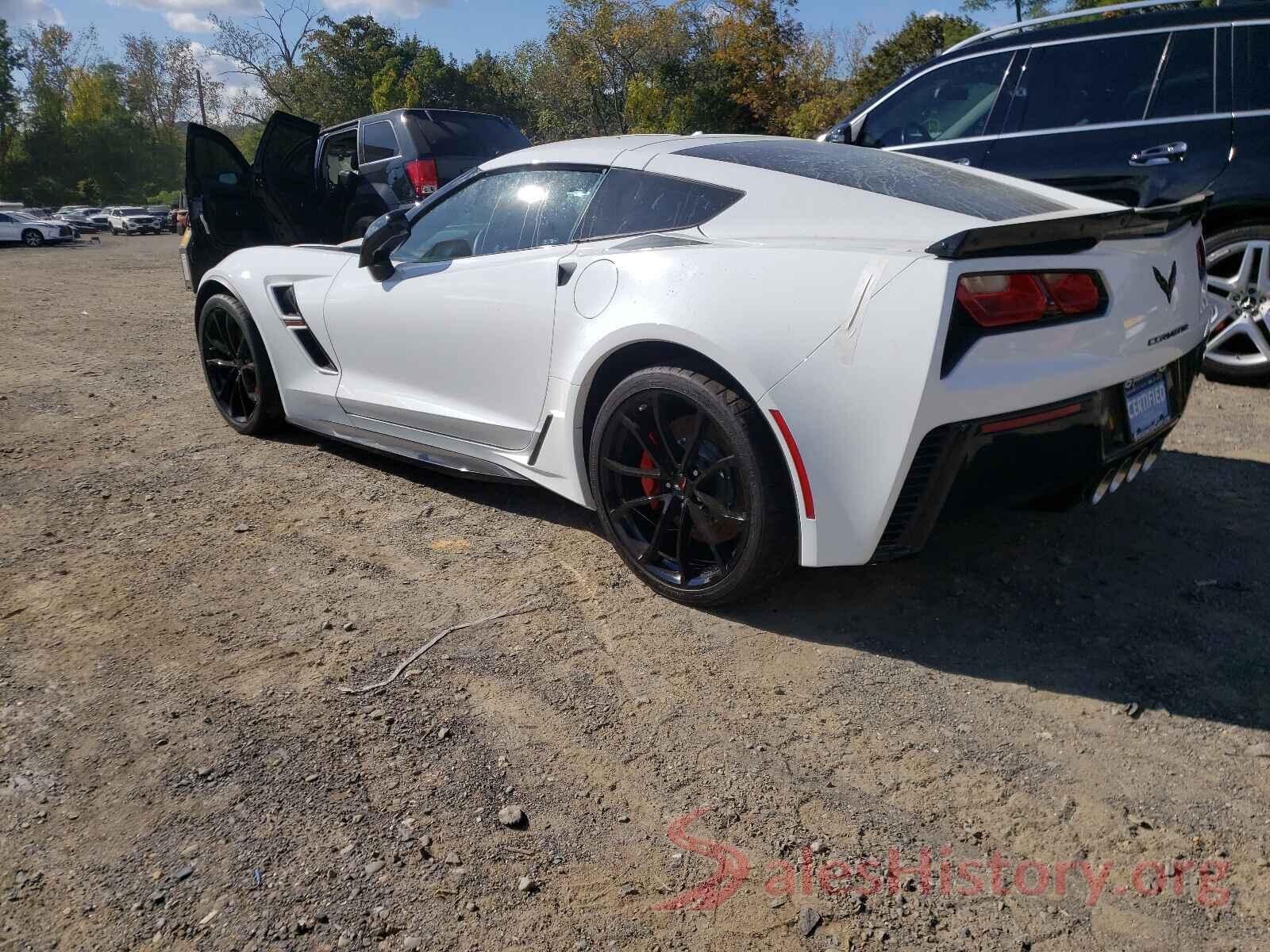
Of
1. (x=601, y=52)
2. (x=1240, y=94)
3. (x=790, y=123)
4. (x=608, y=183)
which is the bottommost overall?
(x=608, y=183)

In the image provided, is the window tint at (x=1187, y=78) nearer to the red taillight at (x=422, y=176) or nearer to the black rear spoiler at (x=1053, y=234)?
the black rear spoiler at (x=1053, y=234)

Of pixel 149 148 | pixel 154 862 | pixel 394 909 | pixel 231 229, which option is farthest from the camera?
pixel 149 148

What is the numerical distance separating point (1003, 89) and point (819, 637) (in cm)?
428

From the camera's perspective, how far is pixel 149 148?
2438 inches

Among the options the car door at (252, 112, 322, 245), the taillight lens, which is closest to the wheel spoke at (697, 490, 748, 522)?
the taillight lens

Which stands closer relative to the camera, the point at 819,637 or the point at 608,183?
the point at 819,637

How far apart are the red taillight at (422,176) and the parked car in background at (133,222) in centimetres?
3756

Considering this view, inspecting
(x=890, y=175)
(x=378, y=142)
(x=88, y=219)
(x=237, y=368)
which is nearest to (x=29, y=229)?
(x=88, y=219)

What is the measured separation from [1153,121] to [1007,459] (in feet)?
12.1

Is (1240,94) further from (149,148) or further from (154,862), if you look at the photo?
(149,148)

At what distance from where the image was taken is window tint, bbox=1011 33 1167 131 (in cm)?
535

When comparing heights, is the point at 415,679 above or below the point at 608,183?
below

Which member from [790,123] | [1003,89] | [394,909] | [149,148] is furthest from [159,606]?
[149,148]

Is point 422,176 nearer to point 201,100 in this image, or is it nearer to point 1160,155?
point 1160,155
